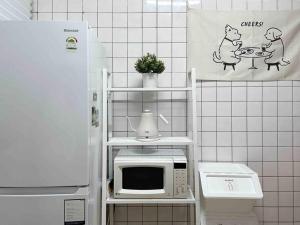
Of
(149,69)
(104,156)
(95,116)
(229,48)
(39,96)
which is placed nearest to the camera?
(39,96)

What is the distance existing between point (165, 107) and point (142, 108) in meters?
0.17

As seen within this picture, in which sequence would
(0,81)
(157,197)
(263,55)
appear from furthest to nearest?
(263,55), (157,197), (0,81)

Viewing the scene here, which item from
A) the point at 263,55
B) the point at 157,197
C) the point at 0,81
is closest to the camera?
the point at 0,81

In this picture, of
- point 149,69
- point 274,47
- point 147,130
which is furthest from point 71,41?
point 274,47

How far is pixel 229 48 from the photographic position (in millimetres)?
1945

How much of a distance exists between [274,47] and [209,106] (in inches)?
24.6

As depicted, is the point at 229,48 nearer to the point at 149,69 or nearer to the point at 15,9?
the point at 149,69

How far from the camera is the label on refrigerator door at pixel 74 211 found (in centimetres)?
133

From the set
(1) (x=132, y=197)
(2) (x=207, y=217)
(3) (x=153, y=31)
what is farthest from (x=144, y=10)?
(2) (x=207, y=217)

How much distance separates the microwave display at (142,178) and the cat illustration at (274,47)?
1.13 meters

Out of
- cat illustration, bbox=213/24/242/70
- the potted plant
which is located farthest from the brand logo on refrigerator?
cat illustration, bbox=213/24/242/70

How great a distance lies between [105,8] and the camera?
6.44ft

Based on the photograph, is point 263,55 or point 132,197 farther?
point 263,55

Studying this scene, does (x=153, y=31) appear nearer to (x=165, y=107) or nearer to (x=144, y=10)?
(x=144, y=10)
